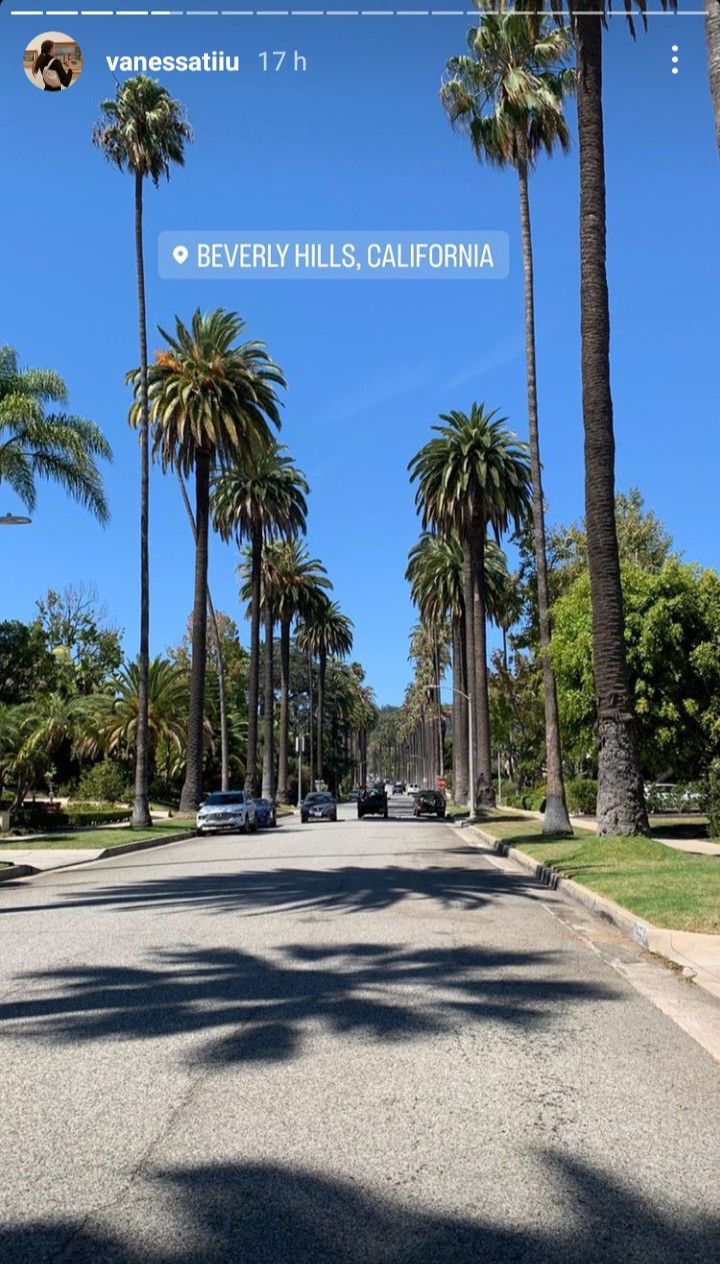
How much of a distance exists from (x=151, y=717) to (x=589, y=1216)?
57373mm

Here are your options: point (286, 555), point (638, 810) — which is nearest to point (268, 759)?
point (286, 555)

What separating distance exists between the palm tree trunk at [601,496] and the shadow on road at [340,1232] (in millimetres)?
16796

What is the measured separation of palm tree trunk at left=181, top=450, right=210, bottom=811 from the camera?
43.4 m

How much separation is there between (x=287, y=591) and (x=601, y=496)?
5210 centimetres

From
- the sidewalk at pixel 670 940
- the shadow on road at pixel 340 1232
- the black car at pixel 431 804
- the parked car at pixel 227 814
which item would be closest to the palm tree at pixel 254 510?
the black car at pixel 431 804

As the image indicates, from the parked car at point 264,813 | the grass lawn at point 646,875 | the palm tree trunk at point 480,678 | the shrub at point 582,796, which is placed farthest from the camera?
the palm tree trunk at point 480,678

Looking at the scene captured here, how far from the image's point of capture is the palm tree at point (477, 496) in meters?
48.8

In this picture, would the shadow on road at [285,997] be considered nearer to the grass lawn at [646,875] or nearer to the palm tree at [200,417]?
the grass lawn at [646,875]

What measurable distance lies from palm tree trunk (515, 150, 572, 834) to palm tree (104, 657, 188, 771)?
33.8 m

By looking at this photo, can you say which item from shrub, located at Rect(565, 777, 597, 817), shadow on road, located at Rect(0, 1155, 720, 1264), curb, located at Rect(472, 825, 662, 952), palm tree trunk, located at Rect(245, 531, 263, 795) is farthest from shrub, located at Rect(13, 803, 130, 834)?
shadow on road, located at Rect(0, 1155, 720, 1264)

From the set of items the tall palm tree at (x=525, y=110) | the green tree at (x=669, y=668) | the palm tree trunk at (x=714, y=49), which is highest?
the tall palm tree at (x=525, y=110)

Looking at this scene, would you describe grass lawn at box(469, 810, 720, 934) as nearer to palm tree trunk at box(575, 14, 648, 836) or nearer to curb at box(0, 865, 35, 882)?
palm tree trunk at box(575, 14, 648, 836)

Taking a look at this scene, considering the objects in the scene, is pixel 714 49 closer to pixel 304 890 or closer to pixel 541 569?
pixel 304 890

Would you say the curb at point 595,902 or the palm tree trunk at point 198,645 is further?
the palm tree trunk at point 198,645
